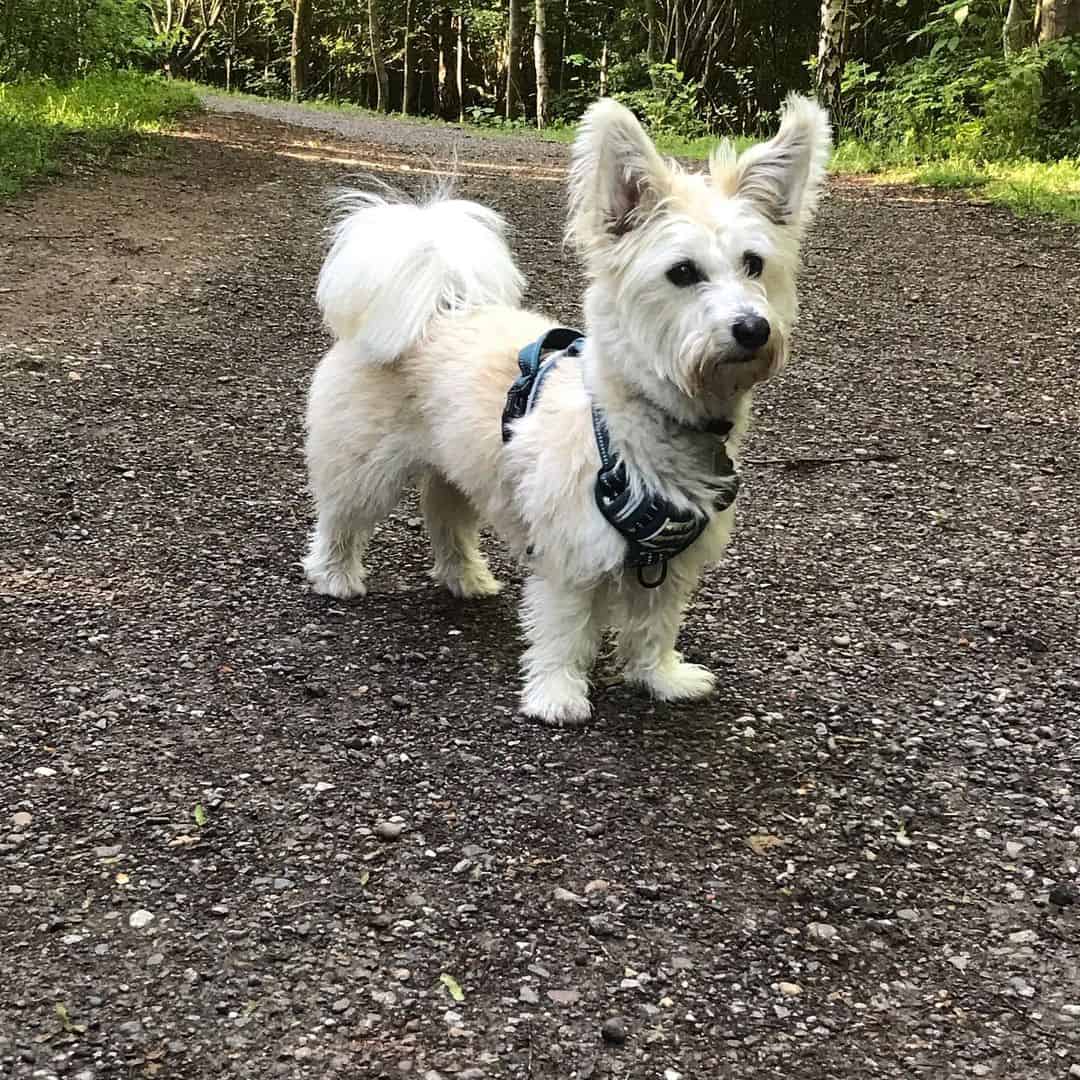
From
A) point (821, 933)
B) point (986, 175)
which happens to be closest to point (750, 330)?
point (821, 933)

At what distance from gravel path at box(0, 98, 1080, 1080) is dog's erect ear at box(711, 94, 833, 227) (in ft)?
5.21

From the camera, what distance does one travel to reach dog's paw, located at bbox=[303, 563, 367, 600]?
454cm

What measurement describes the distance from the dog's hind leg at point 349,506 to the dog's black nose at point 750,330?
1505 millimetres

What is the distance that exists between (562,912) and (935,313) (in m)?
6.48

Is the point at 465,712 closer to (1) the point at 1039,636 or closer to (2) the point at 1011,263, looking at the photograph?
(1) the point at 1039,636

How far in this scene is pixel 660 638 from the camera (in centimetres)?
383

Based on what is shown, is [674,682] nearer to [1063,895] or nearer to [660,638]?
[660,638]

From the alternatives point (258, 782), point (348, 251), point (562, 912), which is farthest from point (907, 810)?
point (348, 251)

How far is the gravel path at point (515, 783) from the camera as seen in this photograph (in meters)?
2.55

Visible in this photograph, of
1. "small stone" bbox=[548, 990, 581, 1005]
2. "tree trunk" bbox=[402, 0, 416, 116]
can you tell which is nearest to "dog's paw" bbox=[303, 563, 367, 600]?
"small stone" bbox=[548, 990, 581, 1005]

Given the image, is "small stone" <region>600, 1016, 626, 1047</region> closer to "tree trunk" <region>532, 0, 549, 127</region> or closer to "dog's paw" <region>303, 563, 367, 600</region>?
"dog's paw" <region>303, 563, 367, 600</region>

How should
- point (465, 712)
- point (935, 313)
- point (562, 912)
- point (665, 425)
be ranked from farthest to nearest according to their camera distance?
1. point (935, 313)
2. point (465, 712)
3. point (665, 425)
4. point (562, 912)

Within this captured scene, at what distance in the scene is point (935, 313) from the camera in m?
8.20

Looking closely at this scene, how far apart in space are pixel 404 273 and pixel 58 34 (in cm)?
1164
